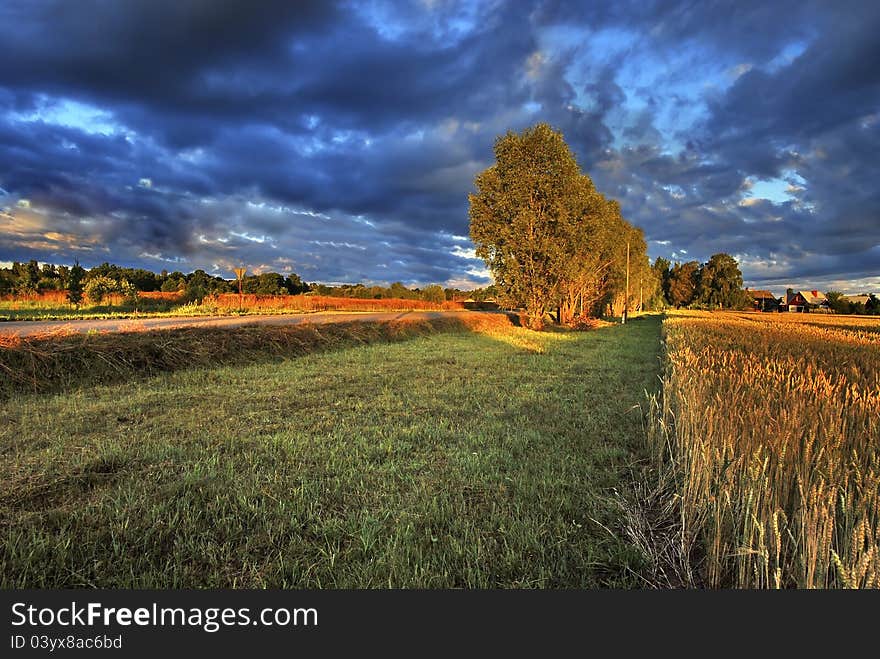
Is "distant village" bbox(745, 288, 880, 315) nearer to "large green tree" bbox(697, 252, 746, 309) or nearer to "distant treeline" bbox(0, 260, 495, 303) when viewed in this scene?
"large green tree" bbox(697, 252, 746, 309)

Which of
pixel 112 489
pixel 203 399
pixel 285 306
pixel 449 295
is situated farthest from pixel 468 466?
pixel 449 295

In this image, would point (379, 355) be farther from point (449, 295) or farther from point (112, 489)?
point (449, 295)

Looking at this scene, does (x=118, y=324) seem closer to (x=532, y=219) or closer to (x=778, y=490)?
(x=778, y=490)

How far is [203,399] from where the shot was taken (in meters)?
6.44

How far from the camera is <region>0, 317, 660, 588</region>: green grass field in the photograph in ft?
7.61

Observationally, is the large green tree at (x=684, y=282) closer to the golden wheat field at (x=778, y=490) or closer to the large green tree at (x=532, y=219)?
the large green tree at (x=532, y=219)

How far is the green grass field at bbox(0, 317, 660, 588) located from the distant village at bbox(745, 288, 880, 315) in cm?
7629

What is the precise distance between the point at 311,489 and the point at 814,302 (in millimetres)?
131161

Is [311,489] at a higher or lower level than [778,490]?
lower

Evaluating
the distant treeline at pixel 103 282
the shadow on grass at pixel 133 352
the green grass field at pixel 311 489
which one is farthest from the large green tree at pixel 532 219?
the green grass field at pixel 311 489

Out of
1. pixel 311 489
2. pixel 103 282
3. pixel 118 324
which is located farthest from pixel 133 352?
pixel 103 282

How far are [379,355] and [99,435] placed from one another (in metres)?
8.13

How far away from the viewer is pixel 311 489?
333 centimetres

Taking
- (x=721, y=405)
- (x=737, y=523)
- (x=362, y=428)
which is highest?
(x=721, y=405)
